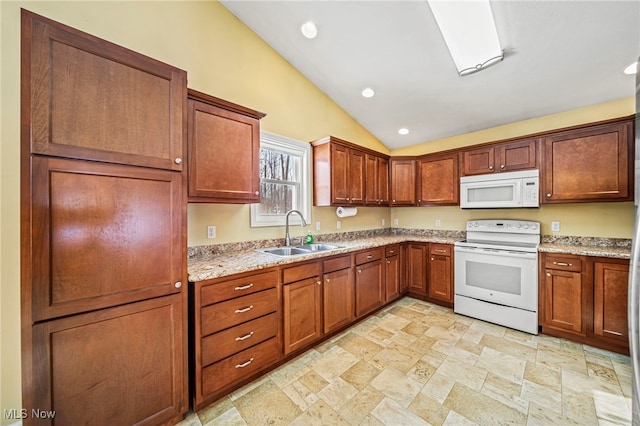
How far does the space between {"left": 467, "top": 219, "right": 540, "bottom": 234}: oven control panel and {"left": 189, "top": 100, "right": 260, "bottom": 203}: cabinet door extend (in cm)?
312

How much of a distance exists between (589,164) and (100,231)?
430 cm

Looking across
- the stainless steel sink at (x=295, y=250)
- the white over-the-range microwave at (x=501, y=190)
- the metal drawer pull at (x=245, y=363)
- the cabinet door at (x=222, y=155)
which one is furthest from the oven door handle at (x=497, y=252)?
the metal drawer pull at (x=245, y=363)

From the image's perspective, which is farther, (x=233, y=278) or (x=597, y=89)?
(x=597, y=89)

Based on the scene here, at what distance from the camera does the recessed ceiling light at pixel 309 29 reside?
240cm

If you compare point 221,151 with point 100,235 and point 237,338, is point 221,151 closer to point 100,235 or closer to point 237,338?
point 100,235

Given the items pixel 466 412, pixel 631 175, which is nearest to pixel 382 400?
pixel 466 412

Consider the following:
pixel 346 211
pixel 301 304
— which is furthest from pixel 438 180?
pixel 301 304

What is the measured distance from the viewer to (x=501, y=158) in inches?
125

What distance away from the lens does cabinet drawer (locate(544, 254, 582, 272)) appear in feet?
8.20

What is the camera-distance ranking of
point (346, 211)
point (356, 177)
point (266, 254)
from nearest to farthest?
point (266, 254), point (356, 177), point (346, 211)

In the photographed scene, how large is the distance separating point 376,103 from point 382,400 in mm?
3330

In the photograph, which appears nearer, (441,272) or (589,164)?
(589,164)

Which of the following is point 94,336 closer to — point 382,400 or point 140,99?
point 140,99
